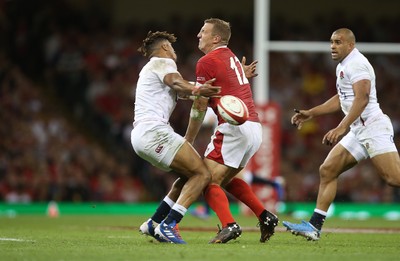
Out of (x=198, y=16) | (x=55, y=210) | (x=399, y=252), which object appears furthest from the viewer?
(x=198, y=16)

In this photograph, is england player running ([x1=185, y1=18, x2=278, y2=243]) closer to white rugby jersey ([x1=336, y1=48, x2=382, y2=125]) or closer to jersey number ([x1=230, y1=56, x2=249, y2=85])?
jersey number ([x1=230, y1=56, x2=249, y2=85])

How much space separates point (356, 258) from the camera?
25.3 feet

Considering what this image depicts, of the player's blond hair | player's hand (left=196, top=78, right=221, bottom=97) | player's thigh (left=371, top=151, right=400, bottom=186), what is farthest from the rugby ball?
player's thigh (left=371, top=151, right=400, bottom=186)

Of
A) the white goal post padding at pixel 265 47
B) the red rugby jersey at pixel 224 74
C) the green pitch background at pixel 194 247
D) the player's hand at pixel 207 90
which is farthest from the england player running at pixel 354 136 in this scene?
the white goal post padding at pixel 265 47

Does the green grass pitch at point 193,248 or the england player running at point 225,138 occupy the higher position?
the england player running at point 225,138

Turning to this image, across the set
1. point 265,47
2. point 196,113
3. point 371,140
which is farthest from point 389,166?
point 265,47

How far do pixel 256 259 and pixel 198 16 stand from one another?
18570 millimetres

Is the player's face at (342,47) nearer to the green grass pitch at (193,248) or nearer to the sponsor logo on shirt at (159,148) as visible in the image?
the green grass pitch at (193,248)

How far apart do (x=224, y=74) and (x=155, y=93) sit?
28.3 inches

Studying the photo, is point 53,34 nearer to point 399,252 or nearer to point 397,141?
point 397,141

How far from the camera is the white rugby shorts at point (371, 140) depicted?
32.4 ft

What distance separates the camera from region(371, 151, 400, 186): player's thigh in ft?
32.2

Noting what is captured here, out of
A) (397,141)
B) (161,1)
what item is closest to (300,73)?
(397,141)

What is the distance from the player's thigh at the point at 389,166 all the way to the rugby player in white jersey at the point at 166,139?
194 cm
